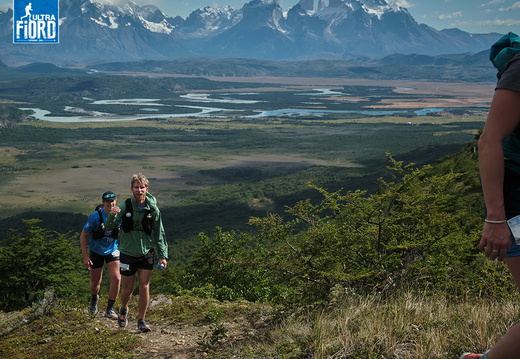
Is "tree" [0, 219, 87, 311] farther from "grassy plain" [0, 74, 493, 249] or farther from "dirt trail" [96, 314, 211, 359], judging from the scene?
"grassy plain" [0, 74, 493, 249]

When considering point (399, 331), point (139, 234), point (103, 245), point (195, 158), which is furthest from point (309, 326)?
point (195, 158)

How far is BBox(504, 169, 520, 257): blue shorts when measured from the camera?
3.21 metres

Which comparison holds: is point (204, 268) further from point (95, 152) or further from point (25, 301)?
point (95, 152)

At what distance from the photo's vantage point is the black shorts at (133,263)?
7.52m

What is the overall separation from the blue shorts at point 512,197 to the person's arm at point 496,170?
0.06 metres

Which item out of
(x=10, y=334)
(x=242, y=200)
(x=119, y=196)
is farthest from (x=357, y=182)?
(x=10, y=334)

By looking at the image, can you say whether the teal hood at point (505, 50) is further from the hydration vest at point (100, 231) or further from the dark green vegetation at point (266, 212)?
the hydration vest at point (100, 231)

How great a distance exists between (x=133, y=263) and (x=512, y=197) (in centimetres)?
553

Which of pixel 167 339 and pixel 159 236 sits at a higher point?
pixel 159 236

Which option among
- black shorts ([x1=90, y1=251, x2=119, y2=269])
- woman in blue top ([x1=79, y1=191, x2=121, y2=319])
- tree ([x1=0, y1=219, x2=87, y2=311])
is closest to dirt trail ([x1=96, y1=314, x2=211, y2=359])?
woman in blue top ([x1=79, y1=191, x2=121, y2=319])

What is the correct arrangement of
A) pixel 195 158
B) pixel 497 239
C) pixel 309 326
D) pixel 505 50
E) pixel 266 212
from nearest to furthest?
1. pixel 497 239
2. pixel 505 50
3. pixel 309 326
4. pixel 266 212
5. pixel 195 158

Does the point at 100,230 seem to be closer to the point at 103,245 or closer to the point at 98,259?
the point at 103,245

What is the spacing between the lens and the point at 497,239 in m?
3.16

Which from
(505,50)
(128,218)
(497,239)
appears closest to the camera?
(497,239)
